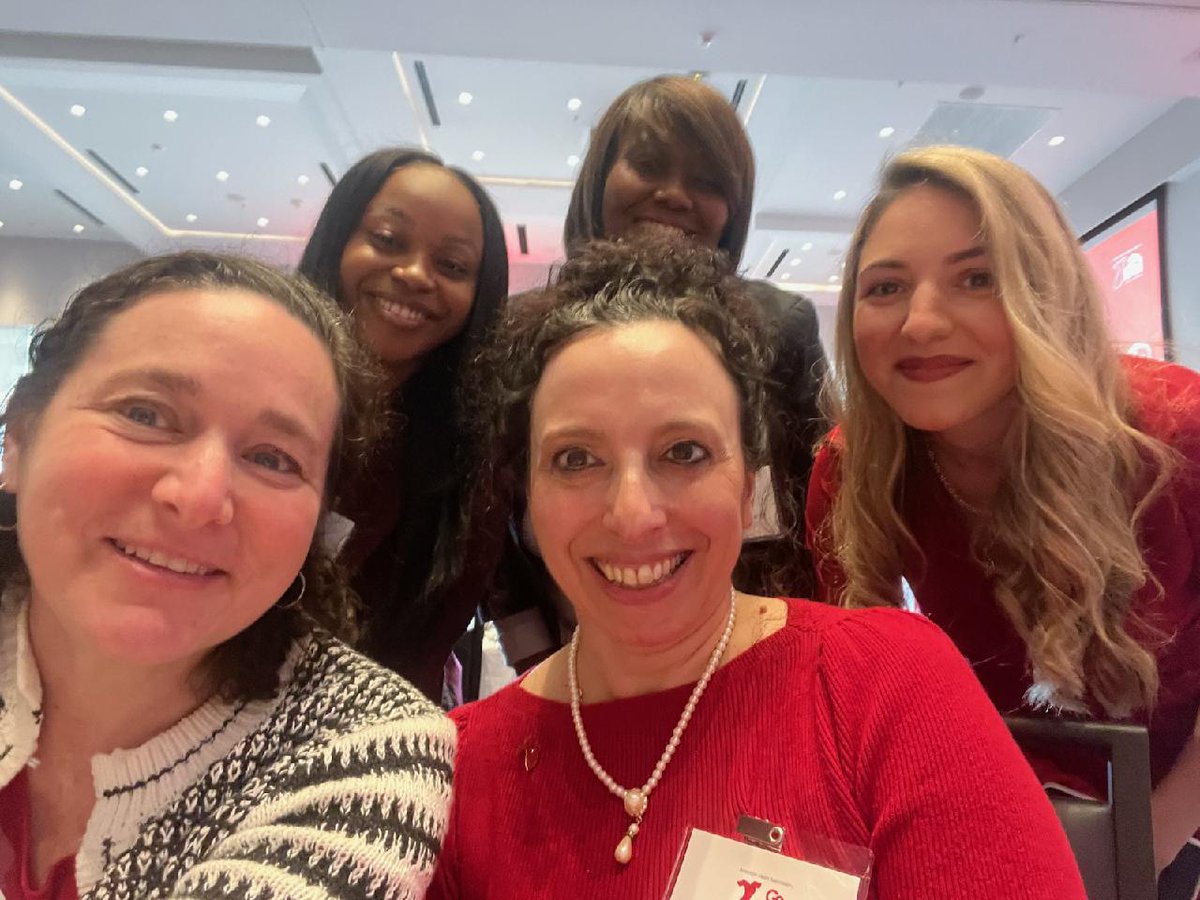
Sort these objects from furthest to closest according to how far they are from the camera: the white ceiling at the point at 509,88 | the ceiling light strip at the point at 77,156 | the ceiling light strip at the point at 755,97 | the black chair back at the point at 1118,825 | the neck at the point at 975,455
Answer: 1. the ceiling light strip at the point at 77,156
2. the ceiling light strip at the point at 755,97
3. the white ceiling at the point at 509,88
4. the neck at the point at 975,455
5. the black chair back at the point at 1118,825

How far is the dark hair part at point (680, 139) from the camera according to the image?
2.26 m

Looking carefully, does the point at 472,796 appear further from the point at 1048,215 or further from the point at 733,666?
the point at 1048,215

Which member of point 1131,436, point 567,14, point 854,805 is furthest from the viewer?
point 567,14

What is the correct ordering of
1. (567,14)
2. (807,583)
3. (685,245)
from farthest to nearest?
1. (567,14)
2. (807,583)
3. (685,245)

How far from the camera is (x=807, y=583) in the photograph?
205 cm

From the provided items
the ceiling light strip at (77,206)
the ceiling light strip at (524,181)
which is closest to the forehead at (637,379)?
the ceiling light strip at (524,181)

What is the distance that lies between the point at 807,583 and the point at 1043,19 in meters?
3.85

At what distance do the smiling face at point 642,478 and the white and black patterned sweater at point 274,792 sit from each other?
1.02ft

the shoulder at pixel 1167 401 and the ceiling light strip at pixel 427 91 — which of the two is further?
the ceiling light strip at pixel 427 91

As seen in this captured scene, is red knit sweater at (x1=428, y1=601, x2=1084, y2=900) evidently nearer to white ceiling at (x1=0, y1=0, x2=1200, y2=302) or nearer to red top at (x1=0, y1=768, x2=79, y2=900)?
red top at (x1=0, y1=768, x2=79, y2=900)

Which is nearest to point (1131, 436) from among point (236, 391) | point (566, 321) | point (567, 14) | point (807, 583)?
point (807, 583)

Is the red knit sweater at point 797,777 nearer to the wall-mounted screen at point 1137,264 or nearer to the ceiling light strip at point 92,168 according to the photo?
the ceiling light strip at point 92,168

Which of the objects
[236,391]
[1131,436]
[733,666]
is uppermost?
[236,391]

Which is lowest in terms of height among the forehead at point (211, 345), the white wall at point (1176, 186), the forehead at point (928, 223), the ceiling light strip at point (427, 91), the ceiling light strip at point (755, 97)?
the forehead at point (211, 345)
